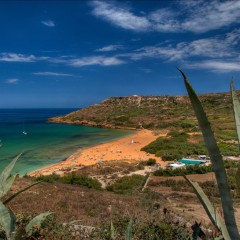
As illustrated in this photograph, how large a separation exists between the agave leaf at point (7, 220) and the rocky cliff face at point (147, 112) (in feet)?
190

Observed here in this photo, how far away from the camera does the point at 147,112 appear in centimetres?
8531

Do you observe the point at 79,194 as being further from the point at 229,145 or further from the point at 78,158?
the point at 229,145

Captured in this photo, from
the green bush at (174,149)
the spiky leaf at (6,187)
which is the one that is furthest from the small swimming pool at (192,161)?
the spiky leaf at (6,187)

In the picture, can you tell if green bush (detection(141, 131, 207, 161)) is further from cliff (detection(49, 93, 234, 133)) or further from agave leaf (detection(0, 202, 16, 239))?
agave leaf (detection(0, 202, 16, 239))

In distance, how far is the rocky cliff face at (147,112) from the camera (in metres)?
70.4

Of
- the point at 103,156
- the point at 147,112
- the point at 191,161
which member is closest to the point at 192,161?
the point at 191,161

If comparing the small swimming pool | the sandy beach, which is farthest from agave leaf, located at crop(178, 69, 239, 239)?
the small swimming pool

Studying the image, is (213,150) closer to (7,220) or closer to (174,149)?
(7,220)

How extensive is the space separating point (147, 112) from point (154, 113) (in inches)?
119

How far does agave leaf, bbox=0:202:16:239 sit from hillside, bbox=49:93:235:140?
159ft

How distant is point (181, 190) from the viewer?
16.8 metres

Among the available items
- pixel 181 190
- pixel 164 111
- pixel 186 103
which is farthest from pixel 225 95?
pixel 181 190

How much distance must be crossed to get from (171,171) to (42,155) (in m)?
17.5

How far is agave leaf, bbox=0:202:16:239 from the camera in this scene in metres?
2.06
